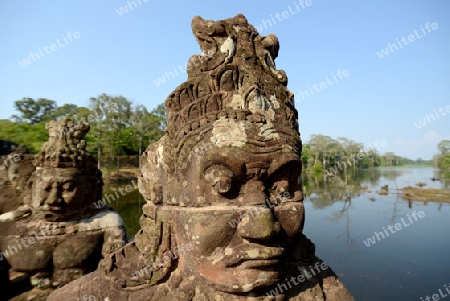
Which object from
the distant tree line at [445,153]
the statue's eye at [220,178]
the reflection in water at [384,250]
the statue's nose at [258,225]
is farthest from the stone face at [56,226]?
the distant tree line at [445,153]

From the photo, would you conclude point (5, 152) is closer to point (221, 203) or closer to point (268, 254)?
point (221, 203)

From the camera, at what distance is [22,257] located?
3.55 m

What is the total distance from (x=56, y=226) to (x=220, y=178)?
3.15m

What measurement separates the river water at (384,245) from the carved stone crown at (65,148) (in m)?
7.13

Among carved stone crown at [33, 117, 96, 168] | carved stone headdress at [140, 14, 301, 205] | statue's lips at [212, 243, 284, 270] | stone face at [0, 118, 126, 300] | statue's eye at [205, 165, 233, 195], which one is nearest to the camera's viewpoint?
statue's lips at [212, 243, 284, 270]

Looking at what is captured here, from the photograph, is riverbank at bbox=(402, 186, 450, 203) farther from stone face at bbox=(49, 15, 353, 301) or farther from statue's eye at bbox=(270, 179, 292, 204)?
→ statue's eye at bbox=(270, 179, 292, 204)

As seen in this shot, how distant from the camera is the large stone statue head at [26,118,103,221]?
146 inches

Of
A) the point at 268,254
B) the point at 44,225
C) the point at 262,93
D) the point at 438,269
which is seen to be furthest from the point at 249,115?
the point at 438,269

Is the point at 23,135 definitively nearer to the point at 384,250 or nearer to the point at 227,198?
the point at 227,198

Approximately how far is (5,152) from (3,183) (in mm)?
533

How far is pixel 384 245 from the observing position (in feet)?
34.8

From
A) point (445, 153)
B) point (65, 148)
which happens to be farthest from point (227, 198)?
point (445, 153)

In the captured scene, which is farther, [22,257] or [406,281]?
[406,281]

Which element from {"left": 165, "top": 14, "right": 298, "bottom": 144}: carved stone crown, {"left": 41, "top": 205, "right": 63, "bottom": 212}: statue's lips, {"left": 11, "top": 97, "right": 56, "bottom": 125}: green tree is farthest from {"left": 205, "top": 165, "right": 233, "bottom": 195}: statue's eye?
{"left": 11, "top": 97, "right": 56, "bottom": 125}: green tree
